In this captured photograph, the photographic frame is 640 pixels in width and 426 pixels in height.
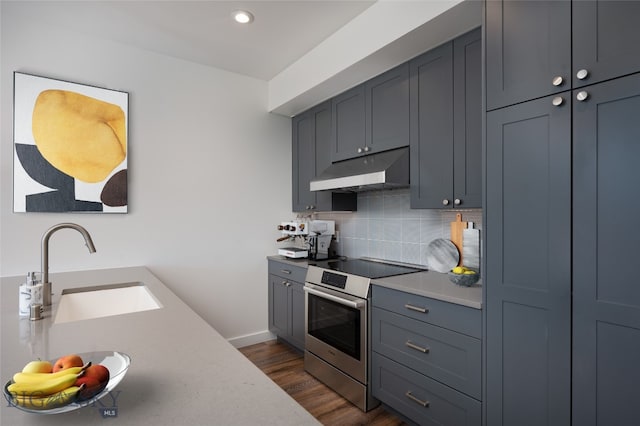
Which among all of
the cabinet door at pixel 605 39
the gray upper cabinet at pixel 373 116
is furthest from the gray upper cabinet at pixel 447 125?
the cabinet door at pixel 605 39

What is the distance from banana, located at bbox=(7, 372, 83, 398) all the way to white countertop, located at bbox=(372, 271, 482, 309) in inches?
62.2

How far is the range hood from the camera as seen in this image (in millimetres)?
2249

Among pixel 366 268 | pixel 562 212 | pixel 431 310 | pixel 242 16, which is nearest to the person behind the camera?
pixel 562 212

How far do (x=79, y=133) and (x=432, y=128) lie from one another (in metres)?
2.53

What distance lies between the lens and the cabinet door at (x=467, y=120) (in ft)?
6.23

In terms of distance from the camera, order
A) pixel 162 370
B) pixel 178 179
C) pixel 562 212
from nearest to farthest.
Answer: pixel 162 370 < pixel 562 212 < pixel 178 179

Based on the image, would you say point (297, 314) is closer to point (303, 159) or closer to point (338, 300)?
point (338, 300)

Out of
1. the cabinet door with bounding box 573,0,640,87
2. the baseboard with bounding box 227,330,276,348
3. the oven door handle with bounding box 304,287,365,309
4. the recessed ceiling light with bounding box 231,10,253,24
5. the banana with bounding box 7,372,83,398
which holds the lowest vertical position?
the baseboard with bounding box 227,330,276,348

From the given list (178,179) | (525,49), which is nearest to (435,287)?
(525,49)

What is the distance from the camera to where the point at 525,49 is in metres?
1.46

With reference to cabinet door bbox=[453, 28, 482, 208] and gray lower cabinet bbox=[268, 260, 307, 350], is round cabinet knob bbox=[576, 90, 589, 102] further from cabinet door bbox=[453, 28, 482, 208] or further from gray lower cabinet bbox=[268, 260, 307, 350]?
gray lower cabinet bbox=[268, 260, 307, 350]

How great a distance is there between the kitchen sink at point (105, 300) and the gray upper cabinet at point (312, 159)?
65.4 inches

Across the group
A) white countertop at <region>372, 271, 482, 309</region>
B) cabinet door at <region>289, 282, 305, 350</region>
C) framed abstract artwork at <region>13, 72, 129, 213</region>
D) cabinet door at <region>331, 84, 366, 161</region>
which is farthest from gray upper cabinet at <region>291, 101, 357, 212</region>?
framed abstract artwork at <region>13, 72, 129, 213</region>

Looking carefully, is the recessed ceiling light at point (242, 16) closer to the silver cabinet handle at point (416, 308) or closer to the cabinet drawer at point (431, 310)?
the cabinet drawer at point (431, 310)
